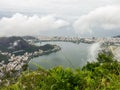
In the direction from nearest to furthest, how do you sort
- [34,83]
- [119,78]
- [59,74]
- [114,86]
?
[114,86] < [119,78] < [34,83] < [59,74]

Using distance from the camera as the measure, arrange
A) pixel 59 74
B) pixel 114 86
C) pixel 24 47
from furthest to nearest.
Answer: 1. pixel 24 47
2. pixel 59 74
3. pixel 114 86

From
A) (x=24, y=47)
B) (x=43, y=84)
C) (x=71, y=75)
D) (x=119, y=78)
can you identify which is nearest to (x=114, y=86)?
(x=119, y=78)

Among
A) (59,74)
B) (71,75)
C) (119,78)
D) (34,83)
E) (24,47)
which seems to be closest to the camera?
(119,78)

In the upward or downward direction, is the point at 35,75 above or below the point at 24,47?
above

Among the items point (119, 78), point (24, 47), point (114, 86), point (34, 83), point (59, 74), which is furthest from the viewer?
point (24, 47)

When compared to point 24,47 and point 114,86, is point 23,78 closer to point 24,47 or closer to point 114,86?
point 114,86

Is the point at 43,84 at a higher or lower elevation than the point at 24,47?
higher

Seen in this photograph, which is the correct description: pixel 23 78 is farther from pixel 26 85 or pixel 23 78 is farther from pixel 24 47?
pixel 24 47

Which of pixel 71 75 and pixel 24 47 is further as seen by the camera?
pixel 24 47

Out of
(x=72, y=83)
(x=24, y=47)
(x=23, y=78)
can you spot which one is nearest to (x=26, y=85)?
(x=23, y=78)
